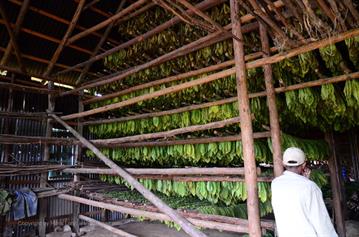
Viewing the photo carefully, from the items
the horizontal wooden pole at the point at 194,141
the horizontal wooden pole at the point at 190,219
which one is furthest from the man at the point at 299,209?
the horizontal wooden pole at the point at 194,141

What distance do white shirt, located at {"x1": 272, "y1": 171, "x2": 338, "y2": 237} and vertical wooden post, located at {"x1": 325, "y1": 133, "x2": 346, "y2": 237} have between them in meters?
3.98

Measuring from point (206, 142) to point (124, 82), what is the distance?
2298 millimetres

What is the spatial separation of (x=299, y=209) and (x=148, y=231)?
5611 mm

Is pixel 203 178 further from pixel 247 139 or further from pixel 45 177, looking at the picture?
pixel 45 177

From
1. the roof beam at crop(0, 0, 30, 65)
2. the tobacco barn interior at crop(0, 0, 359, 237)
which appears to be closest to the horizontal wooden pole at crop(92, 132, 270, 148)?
the tobacco barn interior at crop(0, 0, 359, 237)

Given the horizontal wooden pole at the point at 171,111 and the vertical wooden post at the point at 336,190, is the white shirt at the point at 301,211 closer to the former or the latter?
the horizontal wooden pole at the point at 171,111

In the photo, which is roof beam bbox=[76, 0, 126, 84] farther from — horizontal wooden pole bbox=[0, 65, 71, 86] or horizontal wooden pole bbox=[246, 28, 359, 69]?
horizontal wooden pole bbox=[246, 28, 359, 69]

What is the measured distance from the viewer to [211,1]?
3.90 meters

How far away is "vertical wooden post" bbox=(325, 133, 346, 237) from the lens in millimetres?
5594

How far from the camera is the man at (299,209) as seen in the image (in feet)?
7.32

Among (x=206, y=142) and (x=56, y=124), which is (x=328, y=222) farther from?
(x=56, y=124)

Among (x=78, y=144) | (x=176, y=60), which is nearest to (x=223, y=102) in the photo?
(x=176, y=60)

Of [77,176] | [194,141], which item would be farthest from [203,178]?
[77,176]

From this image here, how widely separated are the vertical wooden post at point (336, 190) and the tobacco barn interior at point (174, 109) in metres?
0.02
